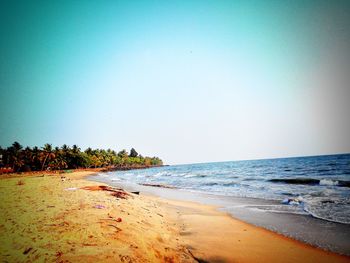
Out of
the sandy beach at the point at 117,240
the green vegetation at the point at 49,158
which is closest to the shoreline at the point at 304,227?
the sandy beach at the point at 117,240

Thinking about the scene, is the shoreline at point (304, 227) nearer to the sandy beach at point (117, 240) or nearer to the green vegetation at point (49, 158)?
the sandy beach at point (117, 240)

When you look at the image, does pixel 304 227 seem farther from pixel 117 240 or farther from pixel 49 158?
pixel 49 158

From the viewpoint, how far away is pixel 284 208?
35.1 ft

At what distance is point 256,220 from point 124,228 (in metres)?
6.34

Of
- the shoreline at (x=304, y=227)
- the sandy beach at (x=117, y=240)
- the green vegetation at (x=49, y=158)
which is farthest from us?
the green vegetation at (x=49, y=158)

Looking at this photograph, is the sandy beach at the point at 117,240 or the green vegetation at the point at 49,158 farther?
the green vegetation at the point at 49,158

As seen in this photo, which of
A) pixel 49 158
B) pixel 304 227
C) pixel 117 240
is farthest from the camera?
pixel 49 158

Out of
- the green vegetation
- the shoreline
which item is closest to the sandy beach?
the shoreline

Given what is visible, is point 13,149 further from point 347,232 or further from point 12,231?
point 347,232

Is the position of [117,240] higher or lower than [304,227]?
higher

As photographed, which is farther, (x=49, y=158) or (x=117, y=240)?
(x=49, y=158)

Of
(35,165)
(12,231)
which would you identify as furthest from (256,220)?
(35,165)

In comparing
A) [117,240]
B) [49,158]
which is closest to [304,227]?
[117,240]

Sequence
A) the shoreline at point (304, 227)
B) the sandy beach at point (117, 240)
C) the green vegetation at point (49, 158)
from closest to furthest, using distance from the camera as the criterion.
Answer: the sandy beach at point (117, 240)
the shoreline at point (304, 227)
the green vegetation at point (49, 158)
